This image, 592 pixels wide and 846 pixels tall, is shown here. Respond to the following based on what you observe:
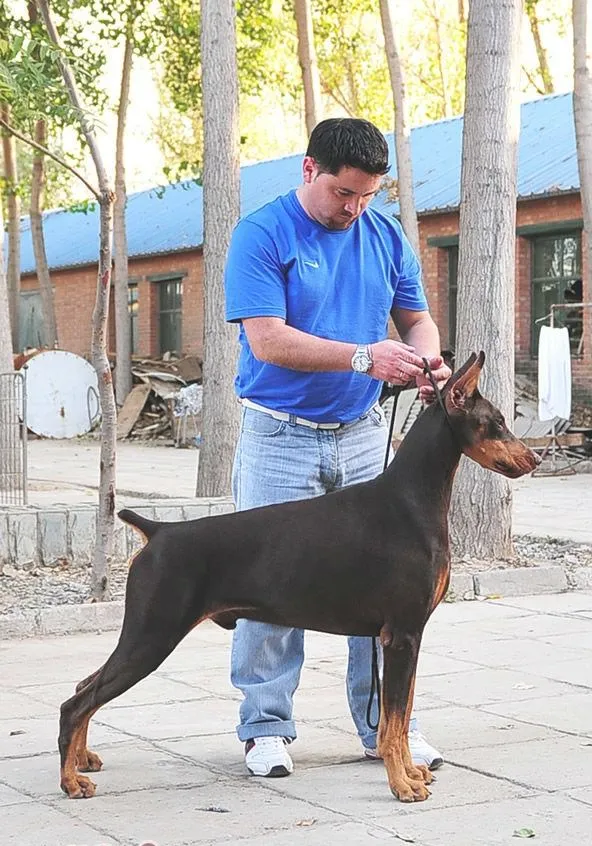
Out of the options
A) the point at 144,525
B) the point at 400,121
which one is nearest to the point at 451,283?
the point at 400,121

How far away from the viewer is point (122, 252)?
3041cm

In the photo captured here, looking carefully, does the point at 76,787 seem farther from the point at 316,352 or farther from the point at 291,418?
the point at 316,352

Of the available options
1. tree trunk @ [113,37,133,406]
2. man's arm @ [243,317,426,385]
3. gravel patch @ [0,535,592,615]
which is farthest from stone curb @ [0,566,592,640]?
tree trunk @ [113,37,133,406]

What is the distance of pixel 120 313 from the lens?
30094 mm

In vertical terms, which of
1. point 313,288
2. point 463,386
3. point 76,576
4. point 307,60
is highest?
point 307,60

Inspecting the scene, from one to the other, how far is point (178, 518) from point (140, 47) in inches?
787

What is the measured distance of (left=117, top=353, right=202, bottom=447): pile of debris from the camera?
27.4m

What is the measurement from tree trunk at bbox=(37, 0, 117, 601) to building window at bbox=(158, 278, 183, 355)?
2657cm

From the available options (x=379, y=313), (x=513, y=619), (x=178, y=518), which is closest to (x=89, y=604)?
(x=178, y=518)

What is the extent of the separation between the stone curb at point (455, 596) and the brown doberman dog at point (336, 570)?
3398 mm

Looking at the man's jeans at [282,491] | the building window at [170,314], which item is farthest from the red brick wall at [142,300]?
the man's jeans at [282,491]

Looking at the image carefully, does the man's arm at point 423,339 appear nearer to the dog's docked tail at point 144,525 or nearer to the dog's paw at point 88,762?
the dog's docked tail at point 144,525

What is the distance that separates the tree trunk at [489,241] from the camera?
9.98 meters

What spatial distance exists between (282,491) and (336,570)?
56cm
